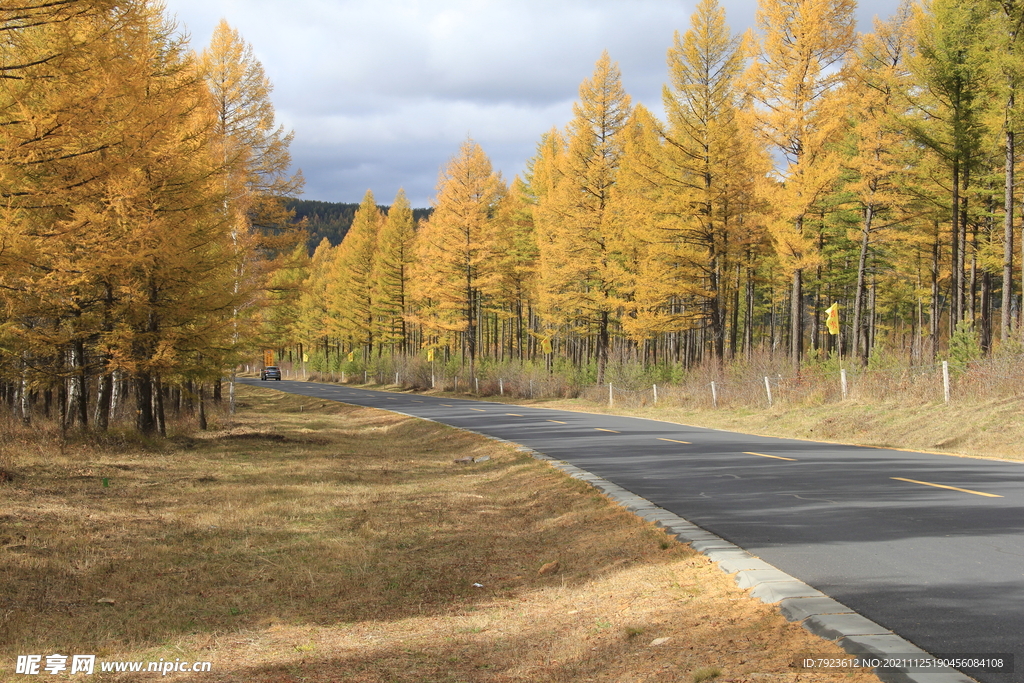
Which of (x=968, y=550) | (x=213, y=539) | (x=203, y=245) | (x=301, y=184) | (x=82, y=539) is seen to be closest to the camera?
(x=968, y=550)

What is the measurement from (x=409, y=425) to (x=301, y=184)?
889 centimetres

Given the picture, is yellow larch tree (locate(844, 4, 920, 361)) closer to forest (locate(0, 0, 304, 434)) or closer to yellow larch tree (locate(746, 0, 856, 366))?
yellow larch tree (locate(746, 0, 856, 366))

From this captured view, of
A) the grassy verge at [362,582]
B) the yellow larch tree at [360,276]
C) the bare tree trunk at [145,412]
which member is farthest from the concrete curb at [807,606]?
the yellow larch tree at [360,276]

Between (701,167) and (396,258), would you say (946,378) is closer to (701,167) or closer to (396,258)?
(701,167)

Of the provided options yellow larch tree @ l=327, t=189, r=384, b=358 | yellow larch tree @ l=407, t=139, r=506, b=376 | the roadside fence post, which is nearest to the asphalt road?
the roadside fence post

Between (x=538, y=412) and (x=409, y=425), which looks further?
(x=538, y=412)

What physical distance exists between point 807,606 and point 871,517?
327 centimetres

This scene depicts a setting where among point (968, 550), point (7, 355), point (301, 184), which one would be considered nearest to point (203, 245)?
point (7, 355)

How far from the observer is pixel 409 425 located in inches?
962

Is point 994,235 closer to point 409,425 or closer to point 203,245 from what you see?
point 409,425

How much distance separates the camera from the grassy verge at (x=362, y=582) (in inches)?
184

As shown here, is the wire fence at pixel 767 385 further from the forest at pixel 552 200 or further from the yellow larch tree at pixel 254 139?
the yellow larch tree at pixel 254 139

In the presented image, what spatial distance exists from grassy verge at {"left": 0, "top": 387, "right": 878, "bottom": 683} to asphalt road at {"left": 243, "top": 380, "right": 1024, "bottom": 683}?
0.78 meters

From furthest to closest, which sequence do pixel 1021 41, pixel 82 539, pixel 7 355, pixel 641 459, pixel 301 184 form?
1. pixel 301 184
2. pixel 1021 41
3. pixel 7 355
4. pixel 641 459
5. pixel 82 539
